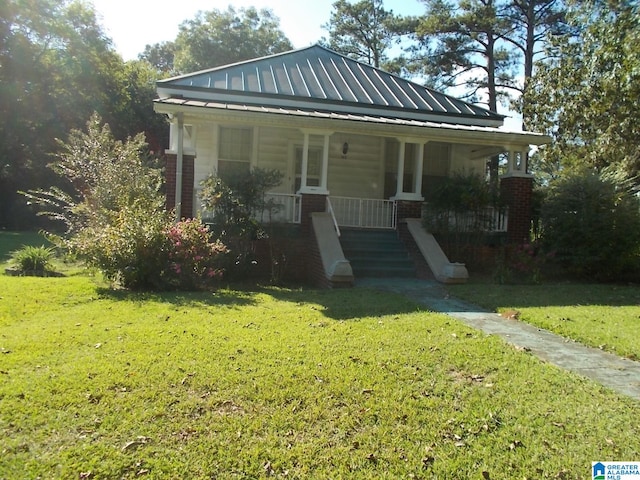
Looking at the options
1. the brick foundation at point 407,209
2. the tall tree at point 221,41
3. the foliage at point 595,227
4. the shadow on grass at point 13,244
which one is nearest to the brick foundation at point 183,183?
the brick foundation at point 407,209

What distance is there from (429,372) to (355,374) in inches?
27.8

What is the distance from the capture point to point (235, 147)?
13.1 metres

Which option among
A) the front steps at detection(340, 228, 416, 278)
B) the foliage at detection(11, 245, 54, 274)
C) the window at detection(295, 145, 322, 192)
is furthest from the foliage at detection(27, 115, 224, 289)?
the window at detection(295, 145, 322, 192)

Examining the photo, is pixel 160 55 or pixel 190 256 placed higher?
pixel 160 55

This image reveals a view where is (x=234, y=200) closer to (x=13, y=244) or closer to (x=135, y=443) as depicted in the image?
(x=135, y=443)

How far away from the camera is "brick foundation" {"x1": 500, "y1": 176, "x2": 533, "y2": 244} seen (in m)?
12.0

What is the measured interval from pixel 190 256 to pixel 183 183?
9.55 feet

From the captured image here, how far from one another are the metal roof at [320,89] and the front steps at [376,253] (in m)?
3.76

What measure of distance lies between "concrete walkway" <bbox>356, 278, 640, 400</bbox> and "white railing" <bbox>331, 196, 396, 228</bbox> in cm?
414

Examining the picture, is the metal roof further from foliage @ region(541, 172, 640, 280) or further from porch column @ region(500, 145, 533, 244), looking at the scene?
foliage @ region(541, 172, 640, 280)

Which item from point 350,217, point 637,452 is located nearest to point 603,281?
point 350,217

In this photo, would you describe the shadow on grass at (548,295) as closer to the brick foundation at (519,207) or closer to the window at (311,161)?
the brick foundation at (519,207)

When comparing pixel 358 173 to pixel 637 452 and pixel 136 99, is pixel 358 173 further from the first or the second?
pixel 136 99

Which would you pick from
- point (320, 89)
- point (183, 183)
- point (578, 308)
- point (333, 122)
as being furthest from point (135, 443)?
point (320, 89)
